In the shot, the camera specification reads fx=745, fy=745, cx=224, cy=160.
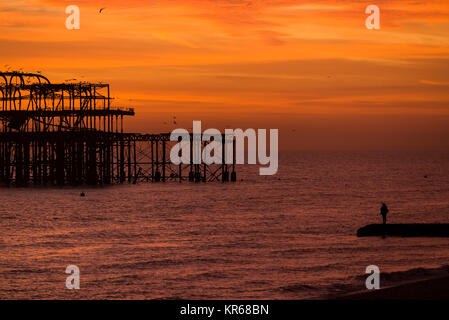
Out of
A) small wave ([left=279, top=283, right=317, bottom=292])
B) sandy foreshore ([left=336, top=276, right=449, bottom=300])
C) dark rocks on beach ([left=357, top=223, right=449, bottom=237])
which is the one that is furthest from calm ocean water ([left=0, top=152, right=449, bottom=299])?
sandy foreshore ([left=336, top=276, right=449, bottom=300])

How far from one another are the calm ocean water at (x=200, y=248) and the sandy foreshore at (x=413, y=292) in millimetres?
2113

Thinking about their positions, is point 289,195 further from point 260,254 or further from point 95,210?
point 260,254

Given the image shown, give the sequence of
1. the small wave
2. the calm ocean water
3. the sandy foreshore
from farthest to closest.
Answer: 1. the calm ocean water
2. the small wave
3. the sandy foreshore

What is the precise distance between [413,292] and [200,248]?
15293 mm

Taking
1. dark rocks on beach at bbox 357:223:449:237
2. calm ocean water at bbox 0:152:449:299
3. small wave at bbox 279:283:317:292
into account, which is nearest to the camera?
small wave at bbox 279:283:317:292

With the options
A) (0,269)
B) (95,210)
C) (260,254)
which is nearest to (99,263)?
(0,269)

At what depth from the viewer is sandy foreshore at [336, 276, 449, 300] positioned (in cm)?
2169

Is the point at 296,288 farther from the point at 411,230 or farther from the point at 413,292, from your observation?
the point at 411,230

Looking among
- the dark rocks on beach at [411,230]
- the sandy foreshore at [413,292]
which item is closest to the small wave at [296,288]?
the sandy foreshore at [413,292]

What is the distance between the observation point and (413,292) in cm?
2253

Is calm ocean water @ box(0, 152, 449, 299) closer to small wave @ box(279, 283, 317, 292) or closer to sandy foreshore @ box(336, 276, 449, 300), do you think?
small wave @ box(279, 283, 317, 292)

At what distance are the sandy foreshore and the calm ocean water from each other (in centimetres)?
211

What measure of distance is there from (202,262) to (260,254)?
3395mm
